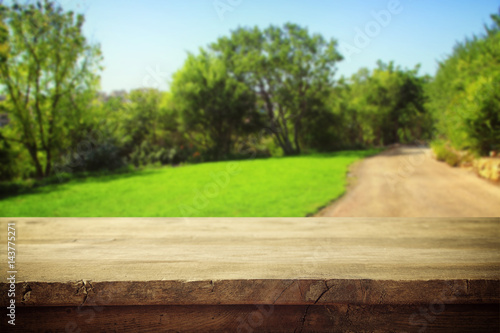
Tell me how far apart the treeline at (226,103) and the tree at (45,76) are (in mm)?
15

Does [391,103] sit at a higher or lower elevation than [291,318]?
higher

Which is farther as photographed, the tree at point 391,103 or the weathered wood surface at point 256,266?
the tree at point 391,103

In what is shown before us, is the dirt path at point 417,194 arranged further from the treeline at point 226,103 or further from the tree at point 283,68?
the tree at point 283,68

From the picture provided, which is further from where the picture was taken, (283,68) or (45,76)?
(283,68)

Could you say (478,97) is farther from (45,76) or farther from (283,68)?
(283,68)

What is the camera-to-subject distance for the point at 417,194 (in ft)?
15.4

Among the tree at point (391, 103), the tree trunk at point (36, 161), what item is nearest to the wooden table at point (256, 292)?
the tree trunk at point (36, 161)

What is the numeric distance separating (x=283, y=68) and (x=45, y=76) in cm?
895

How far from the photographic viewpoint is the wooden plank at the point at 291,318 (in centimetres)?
60

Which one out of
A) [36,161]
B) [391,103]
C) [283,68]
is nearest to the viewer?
[36,161]

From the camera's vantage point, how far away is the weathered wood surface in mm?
564

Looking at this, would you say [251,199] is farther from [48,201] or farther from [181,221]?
[181,221]

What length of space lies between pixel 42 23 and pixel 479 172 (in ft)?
24.7

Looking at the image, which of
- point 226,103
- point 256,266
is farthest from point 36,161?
point 226,103
